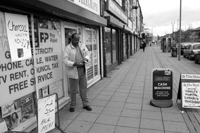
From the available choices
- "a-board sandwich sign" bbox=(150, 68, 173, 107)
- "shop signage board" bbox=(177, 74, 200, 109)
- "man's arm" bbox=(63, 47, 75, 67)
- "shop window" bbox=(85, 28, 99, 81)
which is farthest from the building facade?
"shop signage board" bbox=(177, 74, 200, 109)

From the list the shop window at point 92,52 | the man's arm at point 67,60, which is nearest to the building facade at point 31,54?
the man's arm at point 67,60

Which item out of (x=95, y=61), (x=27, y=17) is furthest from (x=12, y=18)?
(x=95, y=61)

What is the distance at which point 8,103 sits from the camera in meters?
3.14

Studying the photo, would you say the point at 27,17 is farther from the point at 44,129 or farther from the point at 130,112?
the point at 130,112

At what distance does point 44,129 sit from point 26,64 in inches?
49.6

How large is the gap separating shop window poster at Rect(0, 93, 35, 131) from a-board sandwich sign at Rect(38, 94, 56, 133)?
57 cm

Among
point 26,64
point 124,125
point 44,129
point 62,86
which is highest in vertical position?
point 26,64

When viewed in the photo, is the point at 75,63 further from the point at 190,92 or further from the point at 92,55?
the point at 92,55

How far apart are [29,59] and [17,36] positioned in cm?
65

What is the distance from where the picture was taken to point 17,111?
3.39 m

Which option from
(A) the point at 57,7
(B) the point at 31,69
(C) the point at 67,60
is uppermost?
(A) the point at 57,7

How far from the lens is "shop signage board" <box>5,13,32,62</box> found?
2974mm

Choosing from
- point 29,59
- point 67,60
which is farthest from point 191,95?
point 29,59

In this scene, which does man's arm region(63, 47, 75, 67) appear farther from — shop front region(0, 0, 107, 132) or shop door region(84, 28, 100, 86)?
shop door region(84, 28, 100, 86)
